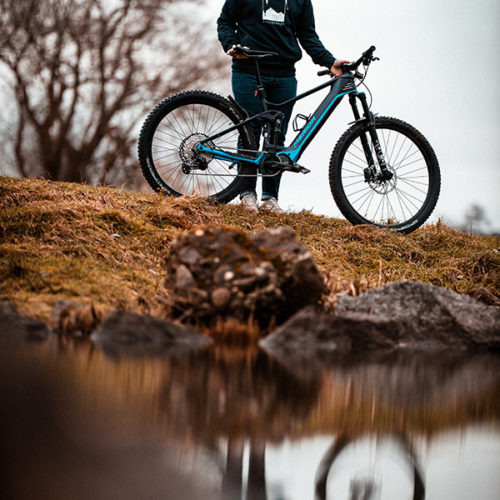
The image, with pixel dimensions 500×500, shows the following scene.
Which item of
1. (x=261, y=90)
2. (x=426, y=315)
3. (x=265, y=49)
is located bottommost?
(x=426, y=315)

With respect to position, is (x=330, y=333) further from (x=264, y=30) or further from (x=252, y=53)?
(x=264, y=30)

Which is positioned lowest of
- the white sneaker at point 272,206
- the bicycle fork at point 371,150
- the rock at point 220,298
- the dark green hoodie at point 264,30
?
the rock at point 220,298

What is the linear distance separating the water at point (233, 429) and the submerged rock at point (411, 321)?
49 cm

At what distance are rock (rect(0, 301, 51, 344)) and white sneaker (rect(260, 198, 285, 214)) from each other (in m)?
2.82

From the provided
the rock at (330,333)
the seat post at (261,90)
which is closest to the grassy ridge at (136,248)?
the rock at (330,333)

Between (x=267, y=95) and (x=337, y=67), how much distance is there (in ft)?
2.19

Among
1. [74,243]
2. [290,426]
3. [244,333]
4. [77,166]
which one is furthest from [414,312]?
[77,166]

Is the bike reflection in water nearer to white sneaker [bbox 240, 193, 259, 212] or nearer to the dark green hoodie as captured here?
white sneaker [bbox 240, 193, 259, 212]

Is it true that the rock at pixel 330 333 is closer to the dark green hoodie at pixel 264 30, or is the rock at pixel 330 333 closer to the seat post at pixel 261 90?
the seat post at pixel 261 90

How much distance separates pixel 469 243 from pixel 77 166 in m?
7.54

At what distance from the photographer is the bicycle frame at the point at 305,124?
464 cm

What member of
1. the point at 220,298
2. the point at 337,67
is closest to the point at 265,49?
the point at 337,67

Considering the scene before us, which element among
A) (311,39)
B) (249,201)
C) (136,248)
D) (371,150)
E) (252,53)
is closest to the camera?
(136,248)

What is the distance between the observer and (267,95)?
5051 millimetres
